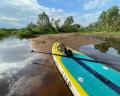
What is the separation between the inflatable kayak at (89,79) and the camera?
17.0 ft

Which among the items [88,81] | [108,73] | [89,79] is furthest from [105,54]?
[88,81]

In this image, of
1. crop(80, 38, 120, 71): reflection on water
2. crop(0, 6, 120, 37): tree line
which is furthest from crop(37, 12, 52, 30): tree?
crop(80, 38, 120, 71): reflection on water

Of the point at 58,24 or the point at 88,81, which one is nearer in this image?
the point at 88,81

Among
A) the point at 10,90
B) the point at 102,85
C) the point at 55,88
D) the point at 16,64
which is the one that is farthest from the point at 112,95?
the point at 16,64

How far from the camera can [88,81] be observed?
19.4 ft

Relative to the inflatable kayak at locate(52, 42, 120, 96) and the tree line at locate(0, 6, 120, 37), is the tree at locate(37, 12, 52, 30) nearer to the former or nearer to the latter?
the tree line at locate(0, 6, 120, 37)

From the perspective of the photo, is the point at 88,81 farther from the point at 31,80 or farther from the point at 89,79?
the point at 31,80

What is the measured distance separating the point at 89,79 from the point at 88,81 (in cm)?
20

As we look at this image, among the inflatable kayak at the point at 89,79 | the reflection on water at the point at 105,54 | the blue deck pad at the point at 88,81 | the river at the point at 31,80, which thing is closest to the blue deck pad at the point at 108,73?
the inflatable kayak at the point at 89,79

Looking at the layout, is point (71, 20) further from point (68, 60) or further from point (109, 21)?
point (68, 60)

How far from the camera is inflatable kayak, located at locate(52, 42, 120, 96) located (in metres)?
5.18

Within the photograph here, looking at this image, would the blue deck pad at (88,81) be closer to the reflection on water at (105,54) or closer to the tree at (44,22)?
the reflection on water at (105,54)

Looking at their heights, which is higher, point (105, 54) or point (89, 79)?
point (89, 79)

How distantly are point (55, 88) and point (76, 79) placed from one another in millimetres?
1228
